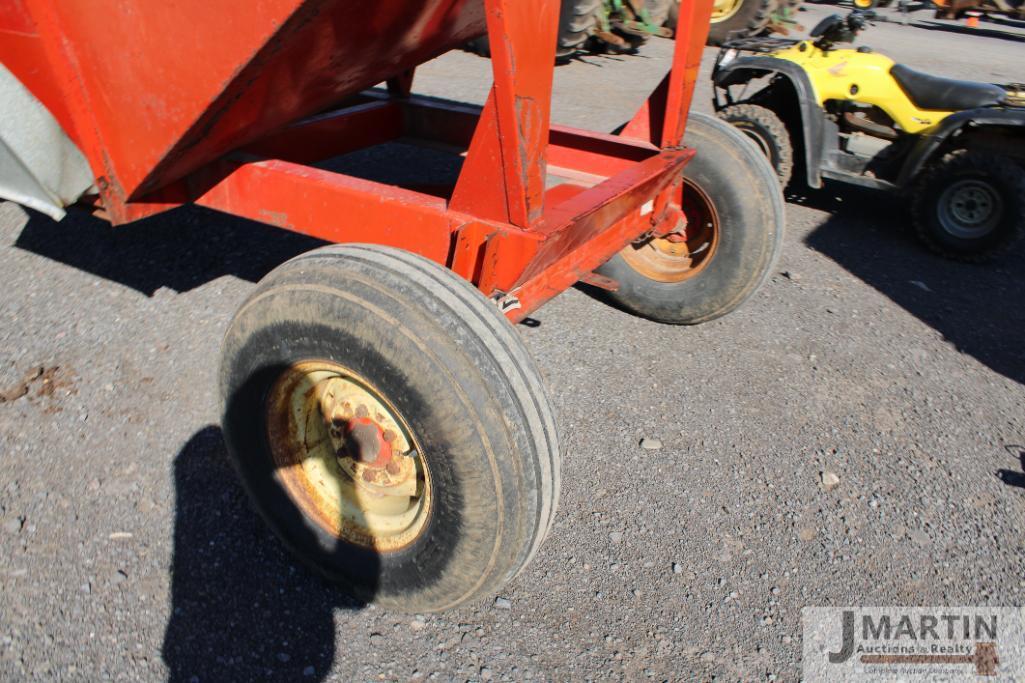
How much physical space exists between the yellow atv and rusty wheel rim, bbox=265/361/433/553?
3651 millimetres

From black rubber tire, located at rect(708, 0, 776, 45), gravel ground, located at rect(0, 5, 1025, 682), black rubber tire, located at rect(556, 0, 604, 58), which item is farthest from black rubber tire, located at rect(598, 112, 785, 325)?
black rubber tire, located at rect(708, 0, 776, 45)

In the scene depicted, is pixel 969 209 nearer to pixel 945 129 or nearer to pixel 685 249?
pixel 945 129

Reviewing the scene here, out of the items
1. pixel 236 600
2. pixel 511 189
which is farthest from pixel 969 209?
pixel 236 600

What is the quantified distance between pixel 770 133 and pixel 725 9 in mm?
7150

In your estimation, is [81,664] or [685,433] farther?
[685,433]

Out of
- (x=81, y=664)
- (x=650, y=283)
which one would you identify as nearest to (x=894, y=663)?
(x=650, y=283)

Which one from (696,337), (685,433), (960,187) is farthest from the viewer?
(960,187)

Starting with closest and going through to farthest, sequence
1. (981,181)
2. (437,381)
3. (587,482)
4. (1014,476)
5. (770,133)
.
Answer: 1. (437,381)
2. (587,482)
3. (1014,476)
4. (981,181)
5. (770,133)

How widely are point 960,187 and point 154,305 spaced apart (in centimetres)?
447

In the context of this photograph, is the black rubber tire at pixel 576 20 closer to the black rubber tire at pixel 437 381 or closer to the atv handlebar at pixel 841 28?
the atv handlebar at pixel 841 28

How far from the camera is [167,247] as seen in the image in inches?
149

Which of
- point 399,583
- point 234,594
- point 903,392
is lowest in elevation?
point 903,392

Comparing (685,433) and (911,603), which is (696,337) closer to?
(685,433)

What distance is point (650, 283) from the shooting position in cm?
336
